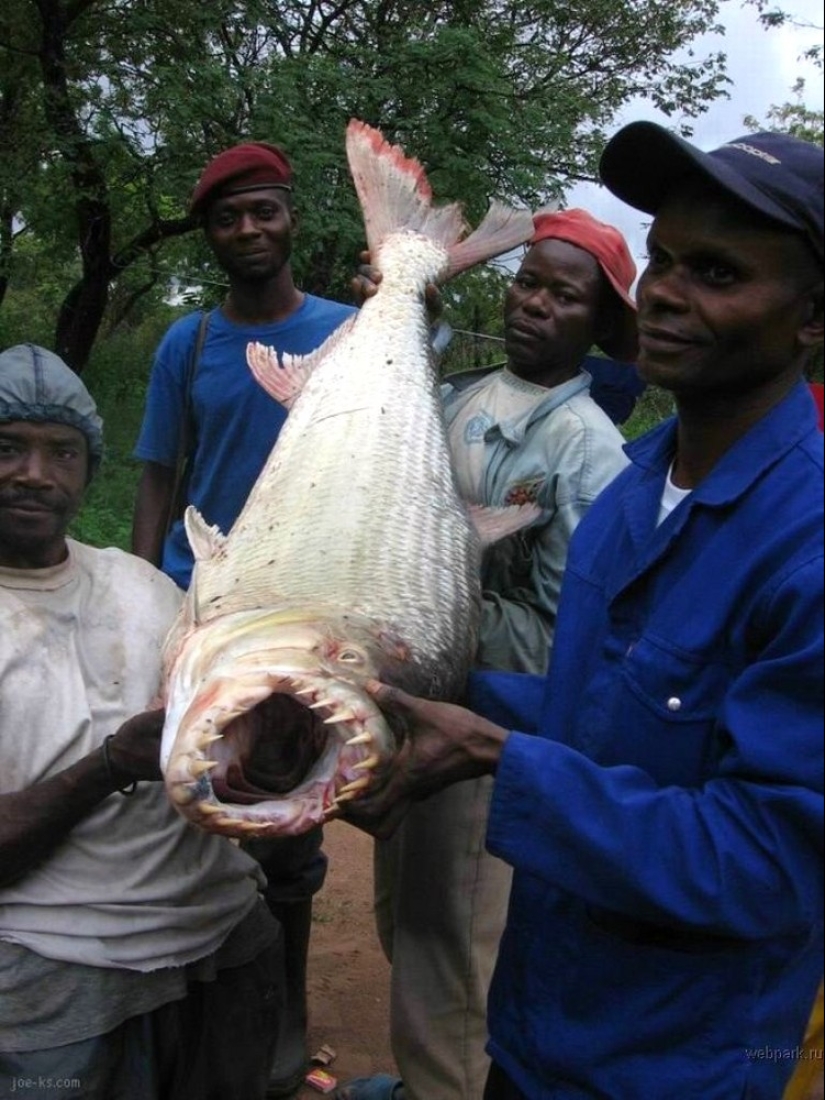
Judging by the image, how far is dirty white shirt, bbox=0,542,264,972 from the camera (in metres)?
2.40

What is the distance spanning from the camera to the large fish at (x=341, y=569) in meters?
1.89

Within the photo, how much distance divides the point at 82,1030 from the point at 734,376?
1.82 meters

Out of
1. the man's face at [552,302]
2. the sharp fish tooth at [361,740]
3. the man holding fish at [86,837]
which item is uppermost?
the man's face at [552,302]

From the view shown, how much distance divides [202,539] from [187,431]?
3.84ft

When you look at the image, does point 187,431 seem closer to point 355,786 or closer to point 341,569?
point 341,569

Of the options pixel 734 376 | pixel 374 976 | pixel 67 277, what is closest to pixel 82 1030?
pixel 734 376

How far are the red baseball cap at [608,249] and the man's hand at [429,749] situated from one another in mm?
1461

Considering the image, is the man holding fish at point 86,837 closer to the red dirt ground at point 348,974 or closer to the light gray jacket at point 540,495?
the light gray jacket at point 540,495

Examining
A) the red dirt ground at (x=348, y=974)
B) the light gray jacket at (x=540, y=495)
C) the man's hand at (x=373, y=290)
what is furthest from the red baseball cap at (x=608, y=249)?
the red dirt ground at (x=348, y=974)

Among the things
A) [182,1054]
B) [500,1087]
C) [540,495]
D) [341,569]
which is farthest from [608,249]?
[182,1054]

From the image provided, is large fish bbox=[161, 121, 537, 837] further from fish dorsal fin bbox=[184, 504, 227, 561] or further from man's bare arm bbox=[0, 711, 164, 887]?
man's bare arm bbox=[0, 711, 164, 887]

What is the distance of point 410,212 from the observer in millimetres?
3688

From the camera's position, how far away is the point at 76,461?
262 cm

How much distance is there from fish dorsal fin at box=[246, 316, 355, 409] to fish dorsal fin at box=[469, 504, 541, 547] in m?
0.73
